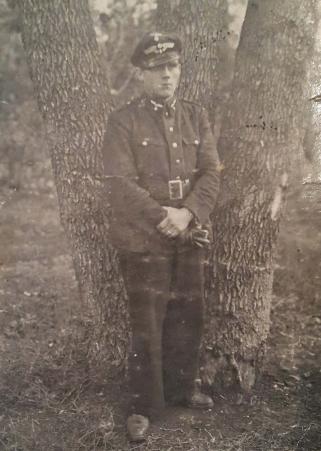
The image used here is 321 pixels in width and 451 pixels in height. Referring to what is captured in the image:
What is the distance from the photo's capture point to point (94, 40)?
10.1ft

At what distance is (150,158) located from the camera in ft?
10.00

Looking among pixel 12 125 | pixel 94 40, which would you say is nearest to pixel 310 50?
pixel 94 40

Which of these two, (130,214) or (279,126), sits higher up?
(279,126)

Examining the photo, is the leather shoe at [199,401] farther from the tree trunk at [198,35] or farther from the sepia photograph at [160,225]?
the tree trunk at [198,35]

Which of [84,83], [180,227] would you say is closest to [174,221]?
[180,227]

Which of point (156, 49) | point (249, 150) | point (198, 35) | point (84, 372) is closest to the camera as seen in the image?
point (156, 49)

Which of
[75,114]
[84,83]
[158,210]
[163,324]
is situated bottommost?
[163,324]

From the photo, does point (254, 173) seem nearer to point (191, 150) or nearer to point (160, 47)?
point (191, 150)

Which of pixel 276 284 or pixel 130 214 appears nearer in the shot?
pixel 130 214

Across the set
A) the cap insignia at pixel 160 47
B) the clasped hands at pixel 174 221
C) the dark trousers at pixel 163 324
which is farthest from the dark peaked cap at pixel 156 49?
the dark trousers at pixel 163 324

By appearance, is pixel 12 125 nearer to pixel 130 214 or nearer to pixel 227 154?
pixel 130 214

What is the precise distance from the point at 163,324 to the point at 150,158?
3.12 feet

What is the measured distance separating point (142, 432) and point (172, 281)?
2.82 feet

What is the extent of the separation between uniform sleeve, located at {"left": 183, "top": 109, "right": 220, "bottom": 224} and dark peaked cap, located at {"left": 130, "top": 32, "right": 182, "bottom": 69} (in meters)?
0.36
